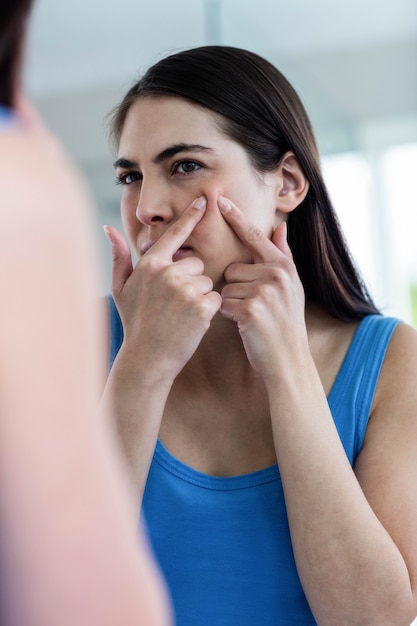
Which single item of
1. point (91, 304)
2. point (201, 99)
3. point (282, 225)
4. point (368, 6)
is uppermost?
point (368, 6)

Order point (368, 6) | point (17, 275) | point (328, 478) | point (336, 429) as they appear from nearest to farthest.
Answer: point (17, 275) < point (328, 478) < point (336, 429) < point (368, 6)

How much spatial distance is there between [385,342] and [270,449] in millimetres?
226

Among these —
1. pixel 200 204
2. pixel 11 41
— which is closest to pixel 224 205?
pixel 200 204

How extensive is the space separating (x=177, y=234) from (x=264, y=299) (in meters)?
0.14

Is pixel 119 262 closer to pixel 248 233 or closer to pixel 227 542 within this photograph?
pixel 248 233

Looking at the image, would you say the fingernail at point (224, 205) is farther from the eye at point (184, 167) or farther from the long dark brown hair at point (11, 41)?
the long dark brown hair at point (11, 41)

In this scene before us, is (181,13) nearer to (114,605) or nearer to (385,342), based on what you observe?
(385,342)

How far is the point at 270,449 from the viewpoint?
46.4 inches

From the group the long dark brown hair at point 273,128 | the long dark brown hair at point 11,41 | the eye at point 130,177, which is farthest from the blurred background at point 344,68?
the long dark brown hair at point 11,41

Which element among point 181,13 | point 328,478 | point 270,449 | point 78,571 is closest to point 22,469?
point 78,571

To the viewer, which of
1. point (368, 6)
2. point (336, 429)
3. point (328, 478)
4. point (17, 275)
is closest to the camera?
point (17, 275)

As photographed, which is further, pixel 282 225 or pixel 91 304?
pixel 282 225

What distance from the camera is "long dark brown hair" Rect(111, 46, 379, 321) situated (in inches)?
48.4

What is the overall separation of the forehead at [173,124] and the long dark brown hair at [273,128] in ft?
0.04
